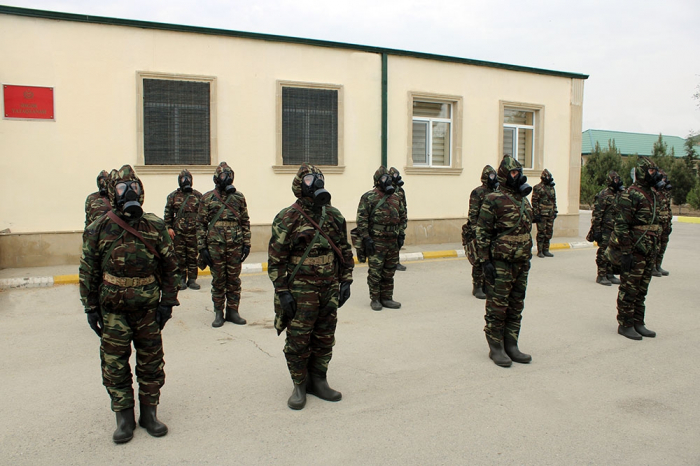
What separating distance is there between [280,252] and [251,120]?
9.06 meters

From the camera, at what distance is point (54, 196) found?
36.4 feet

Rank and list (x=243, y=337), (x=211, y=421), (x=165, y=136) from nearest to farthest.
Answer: (x=211, y=421) < (x=243, y=337) < (x=165, y=136)

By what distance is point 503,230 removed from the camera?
5.26 metres

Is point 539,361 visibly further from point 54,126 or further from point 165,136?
point 54,126

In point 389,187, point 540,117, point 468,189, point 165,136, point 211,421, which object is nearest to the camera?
point 211,421

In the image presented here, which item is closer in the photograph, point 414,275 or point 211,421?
point 211,421

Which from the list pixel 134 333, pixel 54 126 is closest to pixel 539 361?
pixel 134 333

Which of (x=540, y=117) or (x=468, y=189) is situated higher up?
(x=540, y=117)

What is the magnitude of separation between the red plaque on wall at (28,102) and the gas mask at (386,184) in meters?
7.50

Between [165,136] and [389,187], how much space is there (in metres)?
6.49

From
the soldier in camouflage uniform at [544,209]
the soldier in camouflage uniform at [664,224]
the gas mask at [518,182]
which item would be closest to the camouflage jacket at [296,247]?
the gas mask at [518,182]

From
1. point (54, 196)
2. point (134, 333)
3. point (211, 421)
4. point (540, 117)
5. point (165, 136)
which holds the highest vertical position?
point (540, 117)

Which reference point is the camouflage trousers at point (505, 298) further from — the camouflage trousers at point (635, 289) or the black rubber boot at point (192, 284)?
the black rubber boot at point (192, 284)

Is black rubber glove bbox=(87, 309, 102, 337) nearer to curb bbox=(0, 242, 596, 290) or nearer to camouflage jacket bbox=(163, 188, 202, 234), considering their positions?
camouflage jacket bbox=(163, 188, 202, 234)
